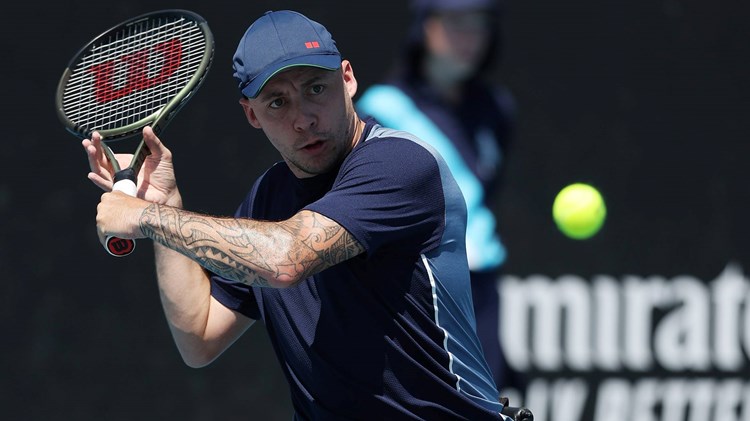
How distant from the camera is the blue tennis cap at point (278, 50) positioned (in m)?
2.59

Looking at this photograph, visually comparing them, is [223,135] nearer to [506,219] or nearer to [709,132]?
[506,219]

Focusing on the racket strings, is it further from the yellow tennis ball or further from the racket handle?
the yellow tennis ball

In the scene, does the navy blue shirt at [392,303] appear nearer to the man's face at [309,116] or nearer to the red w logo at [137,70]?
the man's face at [309,116]

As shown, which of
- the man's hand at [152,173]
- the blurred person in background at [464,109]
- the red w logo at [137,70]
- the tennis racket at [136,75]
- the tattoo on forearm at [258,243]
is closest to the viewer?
the tattoo on forearm at [258,243]

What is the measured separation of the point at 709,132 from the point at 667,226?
402 mm

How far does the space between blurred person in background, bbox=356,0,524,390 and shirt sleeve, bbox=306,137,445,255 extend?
1738mm

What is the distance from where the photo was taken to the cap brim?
2580 millimetres

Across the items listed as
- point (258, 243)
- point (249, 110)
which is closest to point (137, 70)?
point (249, 110)

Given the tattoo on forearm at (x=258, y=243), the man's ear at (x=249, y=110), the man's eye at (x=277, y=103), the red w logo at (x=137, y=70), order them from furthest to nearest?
the red w logo at (x=137, y=70) → the man's ear at (x=249, y=110) → the man's eye at (x=277, y=103) → the tattoo on forearm at (x=258, y=243)

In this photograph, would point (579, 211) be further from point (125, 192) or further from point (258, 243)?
point (258, 243)

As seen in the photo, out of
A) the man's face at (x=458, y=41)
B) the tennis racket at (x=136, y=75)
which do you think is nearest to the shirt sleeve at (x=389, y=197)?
the tennis racket at (x=136, y=75)

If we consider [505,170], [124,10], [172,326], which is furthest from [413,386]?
[124,10]

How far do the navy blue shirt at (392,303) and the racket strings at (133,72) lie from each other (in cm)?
68

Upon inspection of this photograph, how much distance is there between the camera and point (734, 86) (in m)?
5.09
